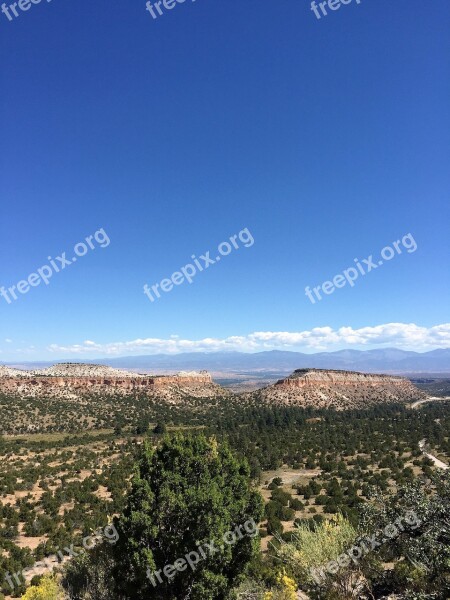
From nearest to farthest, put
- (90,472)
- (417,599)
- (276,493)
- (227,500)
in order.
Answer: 1. (417,599)
2. (227,500)
3. (276,493)
4. (90,472)

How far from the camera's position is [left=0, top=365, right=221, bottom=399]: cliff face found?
303ft

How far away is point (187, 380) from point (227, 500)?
108m

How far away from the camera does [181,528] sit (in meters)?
13.2

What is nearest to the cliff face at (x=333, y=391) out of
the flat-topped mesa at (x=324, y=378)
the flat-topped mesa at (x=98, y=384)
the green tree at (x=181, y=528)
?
the flat-topped mesa at (x=324, y=378)

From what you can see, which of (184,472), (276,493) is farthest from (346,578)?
(276,493)

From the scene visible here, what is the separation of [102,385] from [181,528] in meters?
99.7

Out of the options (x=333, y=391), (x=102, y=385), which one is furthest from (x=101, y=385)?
(x=333, y=391)

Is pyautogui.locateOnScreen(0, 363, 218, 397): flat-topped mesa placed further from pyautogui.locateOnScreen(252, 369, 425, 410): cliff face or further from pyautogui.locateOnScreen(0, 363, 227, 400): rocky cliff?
pyautogui.locateOnScreen(252, 369, 425, 410): cliff face

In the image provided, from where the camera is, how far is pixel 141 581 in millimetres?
12516

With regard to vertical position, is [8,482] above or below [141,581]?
below

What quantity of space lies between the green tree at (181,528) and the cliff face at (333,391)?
90.9 meters

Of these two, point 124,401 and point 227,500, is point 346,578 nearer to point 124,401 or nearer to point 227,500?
point 227,500

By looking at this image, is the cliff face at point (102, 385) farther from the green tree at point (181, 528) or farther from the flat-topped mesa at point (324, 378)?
the green tree at point (181, 528)

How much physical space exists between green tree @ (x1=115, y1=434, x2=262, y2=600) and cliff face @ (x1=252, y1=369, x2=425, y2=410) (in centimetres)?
9089
